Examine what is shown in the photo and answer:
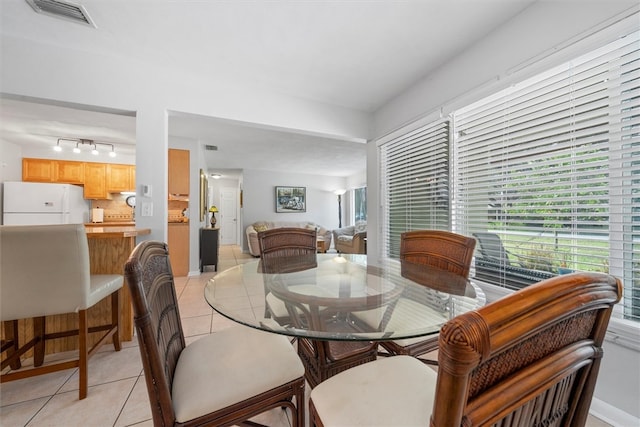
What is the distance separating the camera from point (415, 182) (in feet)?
9.09

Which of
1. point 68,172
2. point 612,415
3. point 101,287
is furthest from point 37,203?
point 612,415

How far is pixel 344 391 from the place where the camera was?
81 cm

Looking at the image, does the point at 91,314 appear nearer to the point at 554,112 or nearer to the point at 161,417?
the point at 161,417

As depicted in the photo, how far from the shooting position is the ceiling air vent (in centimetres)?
164

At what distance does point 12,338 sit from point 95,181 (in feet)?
13.4

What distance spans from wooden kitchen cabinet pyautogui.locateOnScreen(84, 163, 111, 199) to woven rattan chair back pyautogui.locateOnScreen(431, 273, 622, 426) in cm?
631

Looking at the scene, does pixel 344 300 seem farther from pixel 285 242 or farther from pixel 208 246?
pixel 208 246

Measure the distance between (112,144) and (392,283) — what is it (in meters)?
5.43

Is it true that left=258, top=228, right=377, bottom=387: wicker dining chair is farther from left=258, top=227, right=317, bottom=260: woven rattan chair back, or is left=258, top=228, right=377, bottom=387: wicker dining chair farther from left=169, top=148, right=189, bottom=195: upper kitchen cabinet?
left=169, top=148, right=189, bottom=195: upper kitchen cabinet

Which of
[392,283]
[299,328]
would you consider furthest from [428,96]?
[299,328]

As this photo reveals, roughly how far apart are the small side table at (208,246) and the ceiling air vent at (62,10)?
3.19 meters

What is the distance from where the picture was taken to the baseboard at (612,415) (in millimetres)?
1267

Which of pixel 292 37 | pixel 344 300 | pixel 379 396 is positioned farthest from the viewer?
pixel 292 37

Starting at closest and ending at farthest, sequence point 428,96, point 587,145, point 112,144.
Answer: point 587,145
point 428,96
point 112,144
